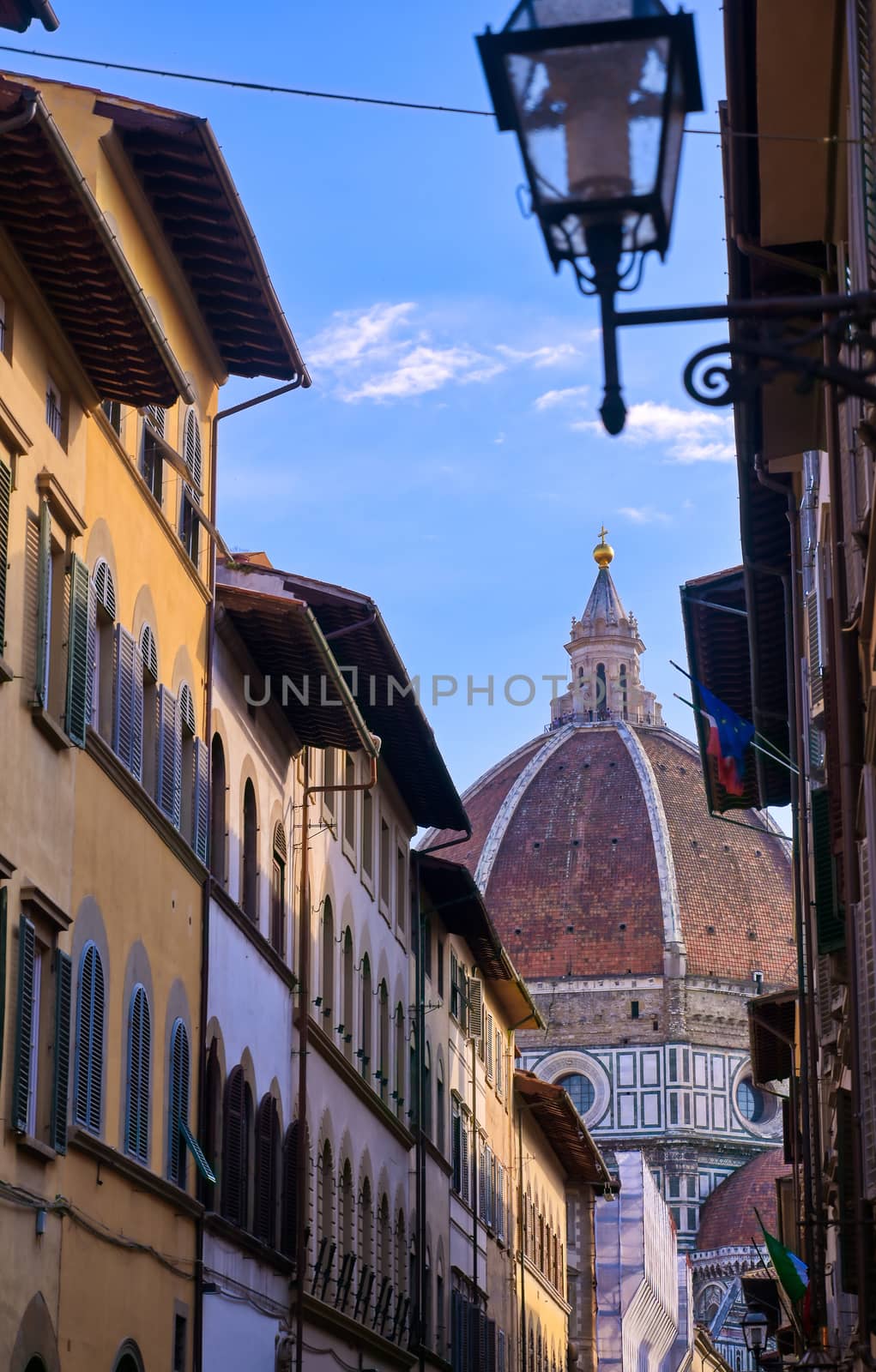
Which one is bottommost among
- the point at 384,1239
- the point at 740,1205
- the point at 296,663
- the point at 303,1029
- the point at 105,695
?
the point at 384,1239

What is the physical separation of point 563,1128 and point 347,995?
2168 cm

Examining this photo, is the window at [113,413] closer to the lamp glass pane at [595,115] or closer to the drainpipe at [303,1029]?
the drainpipe at [303,1029]

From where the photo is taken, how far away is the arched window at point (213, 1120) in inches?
701

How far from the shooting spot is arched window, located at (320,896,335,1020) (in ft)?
78.8

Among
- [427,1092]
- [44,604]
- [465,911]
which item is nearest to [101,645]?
[44,604]

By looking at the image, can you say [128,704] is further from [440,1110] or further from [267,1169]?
[440,1110]

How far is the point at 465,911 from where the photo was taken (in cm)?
3341

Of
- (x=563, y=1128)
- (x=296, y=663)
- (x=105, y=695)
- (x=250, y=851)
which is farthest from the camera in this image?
(x=563, y=1128)

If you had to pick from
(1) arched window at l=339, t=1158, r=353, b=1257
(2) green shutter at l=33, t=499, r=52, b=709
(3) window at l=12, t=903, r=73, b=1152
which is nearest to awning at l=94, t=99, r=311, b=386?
(2) green shutter at l=33, t=499, r=52, b=709

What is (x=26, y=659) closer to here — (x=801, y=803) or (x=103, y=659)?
(x=103, y=659)

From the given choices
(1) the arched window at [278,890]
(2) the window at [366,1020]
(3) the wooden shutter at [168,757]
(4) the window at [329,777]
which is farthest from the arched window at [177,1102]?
(2) the window at [366,1020]

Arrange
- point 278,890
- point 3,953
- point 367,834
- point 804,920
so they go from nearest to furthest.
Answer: point 3,953 → point 278,890 → point 804,920 → point 367,834

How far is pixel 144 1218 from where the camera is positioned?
15.5 m

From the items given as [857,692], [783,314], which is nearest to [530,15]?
[783,314]
